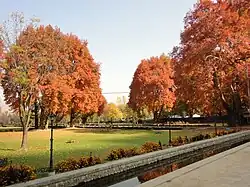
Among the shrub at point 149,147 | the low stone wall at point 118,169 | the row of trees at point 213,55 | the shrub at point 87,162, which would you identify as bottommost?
the low stone wall at point 118,169

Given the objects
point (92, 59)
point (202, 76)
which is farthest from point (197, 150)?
point (92, 59)

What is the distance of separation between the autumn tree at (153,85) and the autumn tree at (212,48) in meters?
17.0

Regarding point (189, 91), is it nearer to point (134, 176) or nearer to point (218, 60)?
point (218, 60)

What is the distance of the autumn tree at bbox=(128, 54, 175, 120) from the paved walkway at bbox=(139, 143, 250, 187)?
136 ft

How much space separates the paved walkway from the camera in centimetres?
737

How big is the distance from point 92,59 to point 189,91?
1920 centimetres

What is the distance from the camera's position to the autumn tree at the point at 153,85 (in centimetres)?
5278

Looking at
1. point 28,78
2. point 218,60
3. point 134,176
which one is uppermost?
point 218,60

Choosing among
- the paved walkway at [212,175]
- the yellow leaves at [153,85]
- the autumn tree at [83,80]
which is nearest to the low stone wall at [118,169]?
the paved walkway at [212,175]

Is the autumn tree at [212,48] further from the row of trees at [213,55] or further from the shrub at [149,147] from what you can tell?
the shrub at [149,147]

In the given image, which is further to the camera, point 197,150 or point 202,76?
point 202,76

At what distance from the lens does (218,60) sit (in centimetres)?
3112

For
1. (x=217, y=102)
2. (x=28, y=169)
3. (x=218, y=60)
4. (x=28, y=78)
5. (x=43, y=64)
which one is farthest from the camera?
(x=217, y=102)

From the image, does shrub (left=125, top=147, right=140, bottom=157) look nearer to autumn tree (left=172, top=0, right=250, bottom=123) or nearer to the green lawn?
the green lawn
